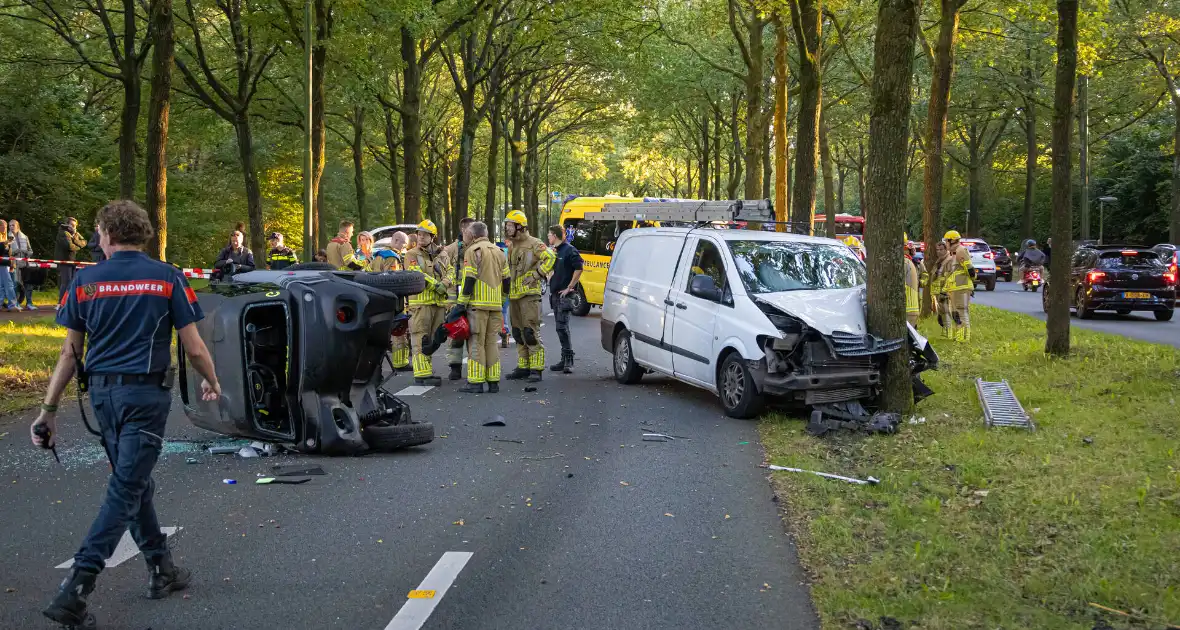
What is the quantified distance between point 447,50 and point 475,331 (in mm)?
20139

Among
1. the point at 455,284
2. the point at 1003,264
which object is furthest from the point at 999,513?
the point at 1003,264

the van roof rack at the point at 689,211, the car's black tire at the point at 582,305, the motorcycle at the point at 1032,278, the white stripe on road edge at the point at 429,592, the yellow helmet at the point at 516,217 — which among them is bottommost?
A: the white stripe on road edge at the point at 429,592

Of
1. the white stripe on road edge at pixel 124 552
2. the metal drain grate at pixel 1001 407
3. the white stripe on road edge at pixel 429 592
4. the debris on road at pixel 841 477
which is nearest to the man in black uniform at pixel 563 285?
the metal drain grate at pixel 1001 407

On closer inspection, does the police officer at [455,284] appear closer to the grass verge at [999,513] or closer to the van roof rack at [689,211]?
the grass verge at [999,513]

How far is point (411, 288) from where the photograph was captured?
27.5 feet

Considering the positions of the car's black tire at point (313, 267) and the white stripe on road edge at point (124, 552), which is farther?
the car's black tire at point (313, 267)

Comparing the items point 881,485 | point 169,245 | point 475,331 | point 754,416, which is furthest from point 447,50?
point 881,485

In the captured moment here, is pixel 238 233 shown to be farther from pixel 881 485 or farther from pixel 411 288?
pixel 881 485

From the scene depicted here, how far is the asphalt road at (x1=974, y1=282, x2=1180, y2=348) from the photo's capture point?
18688mm

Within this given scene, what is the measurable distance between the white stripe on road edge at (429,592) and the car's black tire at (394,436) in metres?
2.62

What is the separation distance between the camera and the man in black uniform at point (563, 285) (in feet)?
46.0

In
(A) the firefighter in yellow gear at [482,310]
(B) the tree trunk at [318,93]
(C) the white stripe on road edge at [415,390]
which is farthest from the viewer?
(B) the tree trunk at [318,93]

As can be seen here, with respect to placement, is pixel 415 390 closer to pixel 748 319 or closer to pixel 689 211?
pixel 748 319

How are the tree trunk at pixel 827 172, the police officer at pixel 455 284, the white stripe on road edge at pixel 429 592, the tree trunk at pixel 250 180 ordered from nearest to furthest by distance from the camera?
1. the white stripe on road edge at pixel 429 592
2. the police officer at pixel 455 284
3. the tree trunk at pixel 250 180
4. the tree trunk at pixel 827 172
